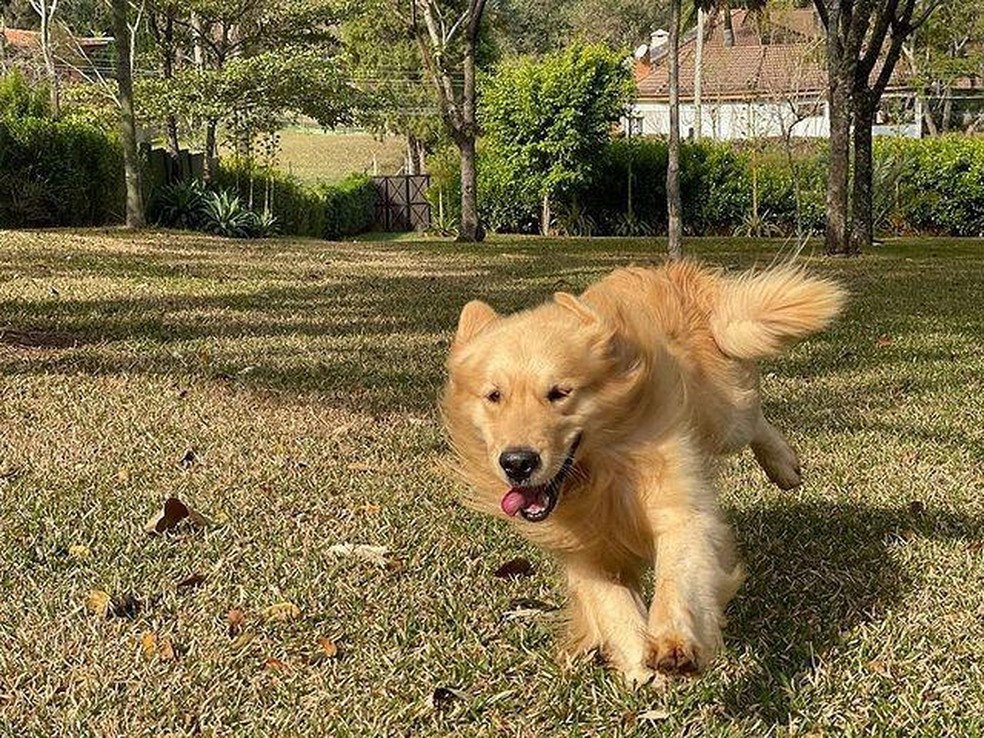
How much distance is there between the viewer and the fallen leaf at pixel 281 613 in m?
3.22

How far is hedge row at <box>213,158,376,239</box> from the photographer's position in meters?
26.3

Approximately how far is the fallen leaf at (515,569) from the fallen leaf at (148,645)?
3.54 ft

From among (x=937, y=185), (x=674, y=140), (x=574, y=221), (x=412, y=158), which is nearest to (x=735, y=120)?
(x=574, y=221)

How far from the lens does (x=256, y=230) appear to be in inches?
901

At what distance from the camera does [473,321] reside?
3184 millimetres

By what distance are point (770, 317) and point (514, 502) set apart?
4.18ft

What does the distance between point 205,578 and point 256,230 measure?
20.0 m

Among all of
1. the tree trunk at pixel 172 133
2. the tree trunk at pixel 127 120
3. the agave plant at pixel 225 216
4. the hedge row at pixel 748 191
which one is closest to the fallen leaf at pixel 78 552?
the tree trunk at pixel 127 120

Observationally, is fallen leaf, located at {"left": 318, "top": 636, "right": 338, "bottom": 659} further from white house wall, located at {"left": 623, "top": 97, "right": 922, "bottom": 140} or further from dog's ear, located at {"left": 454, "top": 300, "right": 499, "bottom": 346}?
white house wall, located at {"left": 623, "top": 97, "right": 922, "bottom": 140}

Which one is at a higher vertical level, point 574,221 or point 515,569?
point 574,221

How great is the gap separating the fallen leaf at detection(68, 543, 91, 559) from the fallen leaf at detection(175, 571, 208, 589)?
0.38 m

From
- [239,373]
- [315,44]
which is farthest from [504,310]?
[315,44]

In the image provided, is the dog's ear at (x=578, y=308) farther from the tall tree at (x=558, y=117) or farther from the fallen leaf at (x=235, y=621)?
the tall tree at (x=558, y=117)

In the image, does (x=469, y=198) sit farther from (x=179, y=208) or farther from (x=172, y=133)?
(x=172, y=133)
